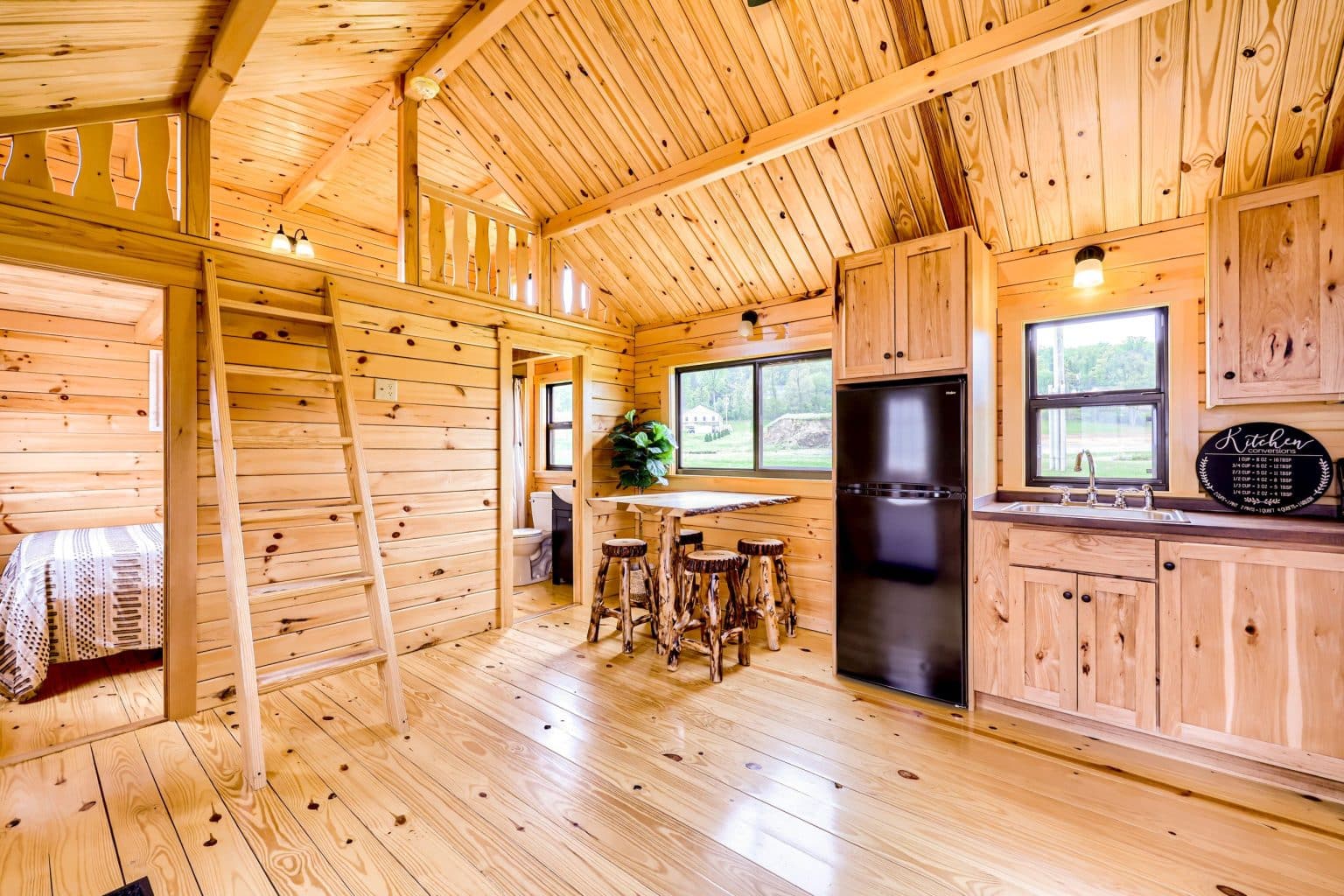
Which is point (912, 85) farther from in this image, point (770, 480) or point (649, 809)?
point (649, 809)

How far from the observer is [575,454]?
4.49m

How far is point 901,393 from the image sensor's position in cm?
282

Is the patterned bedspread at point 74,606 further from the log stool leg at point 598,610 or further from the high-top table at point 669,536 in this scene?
the high-top table at point 669,536

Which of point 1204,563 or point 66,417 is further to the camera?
point 66,417

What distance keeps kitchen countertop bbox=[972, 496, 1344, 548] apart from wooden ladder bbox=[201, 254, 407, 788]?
2.73 meters

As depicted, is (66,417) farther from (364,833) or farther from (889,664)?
(889,664)

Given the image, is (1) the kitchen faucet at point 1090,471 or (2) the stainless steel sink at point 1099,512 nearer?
(2) the stainless steel sink at point 1099,512

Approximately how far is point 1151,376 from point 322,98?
4.94 m

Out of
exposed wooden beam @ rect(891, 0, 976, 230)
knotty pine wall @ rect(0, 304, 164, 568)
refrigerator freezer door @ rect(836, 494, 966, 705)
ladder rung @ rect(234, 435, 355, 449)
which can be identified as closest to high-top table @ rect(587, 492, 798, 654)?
refrigerator freezer door @ rect(836, 494, 966, 705)

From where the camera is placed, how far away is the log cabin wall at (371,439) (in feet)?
8.46

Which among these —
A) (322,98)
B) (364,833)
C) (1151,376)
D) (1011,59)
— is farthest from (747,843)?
(322,98)

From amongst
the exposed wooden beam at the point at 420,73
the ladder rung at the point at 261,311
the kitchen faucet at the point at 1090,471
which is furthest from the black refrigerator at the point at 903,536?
the ladder rung at the point at 261,311

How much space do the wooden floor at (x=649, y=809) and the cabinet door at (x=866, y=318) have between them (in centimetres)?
166

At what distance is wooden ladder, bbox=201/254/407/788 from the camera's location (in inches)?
83.7
